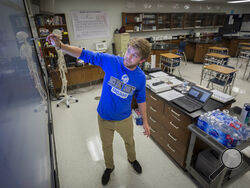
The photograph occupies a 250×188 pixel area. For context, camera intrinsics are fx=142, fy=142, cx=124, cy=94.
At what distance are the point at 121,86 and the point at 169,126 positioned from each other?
1018 mm

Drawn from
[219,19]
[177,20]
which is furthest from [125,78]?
[219,19]

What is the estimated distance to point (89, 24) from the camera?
191 inches

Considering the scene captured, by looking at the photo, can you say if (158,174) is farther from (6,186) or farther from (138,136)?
(6,186)

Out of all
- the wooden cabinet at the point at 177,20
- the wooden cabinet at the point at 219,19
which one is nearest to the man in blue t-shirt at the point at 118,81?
the wooden cabinet at the point at 177,20

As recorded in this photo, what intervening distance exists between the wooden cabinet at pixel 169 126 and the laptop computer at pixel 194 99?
0.31 feet

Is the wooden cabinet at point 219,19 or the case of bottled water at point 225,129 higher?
the wooden cabinet at point 219,19

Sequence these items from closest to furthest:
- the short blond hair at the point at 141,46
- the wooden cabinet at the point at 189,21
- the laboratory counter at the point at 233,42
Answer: the short blond hair at the point at 141,46
the wooden cabinet at the point at 189,21
the laboratory counter at the point at 233,42

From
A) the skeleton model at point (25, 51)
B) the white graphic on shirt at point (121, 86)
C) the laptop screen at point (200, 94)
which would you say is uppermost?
the skeleton model at point (25, 51)

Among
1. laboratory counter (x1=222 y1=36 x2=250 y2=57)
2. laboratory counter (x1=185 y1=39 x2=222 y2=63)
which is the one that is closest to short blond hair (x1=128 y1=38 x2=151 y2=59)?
laboratory counter (x1=185 y1=39 x2=222 y2=63)

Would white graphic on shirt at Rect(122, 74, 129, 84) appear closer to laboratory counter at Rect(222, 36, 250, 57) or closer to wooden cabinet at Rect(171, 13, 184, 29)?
wooden cabinet at Rect(171, 13, 184, 29)

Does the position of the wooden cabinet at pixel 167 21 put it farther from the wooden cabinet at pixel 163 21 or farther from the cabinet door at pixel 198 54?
the cabinet door at pixel 198 54

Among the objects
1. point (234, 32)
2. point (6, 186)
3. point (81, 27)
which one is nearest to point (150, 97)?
point (6, 186)

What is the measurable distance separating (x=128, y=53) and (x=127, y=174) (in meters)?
1.55

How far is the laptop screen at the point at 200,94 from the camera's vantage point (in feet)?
5.51
